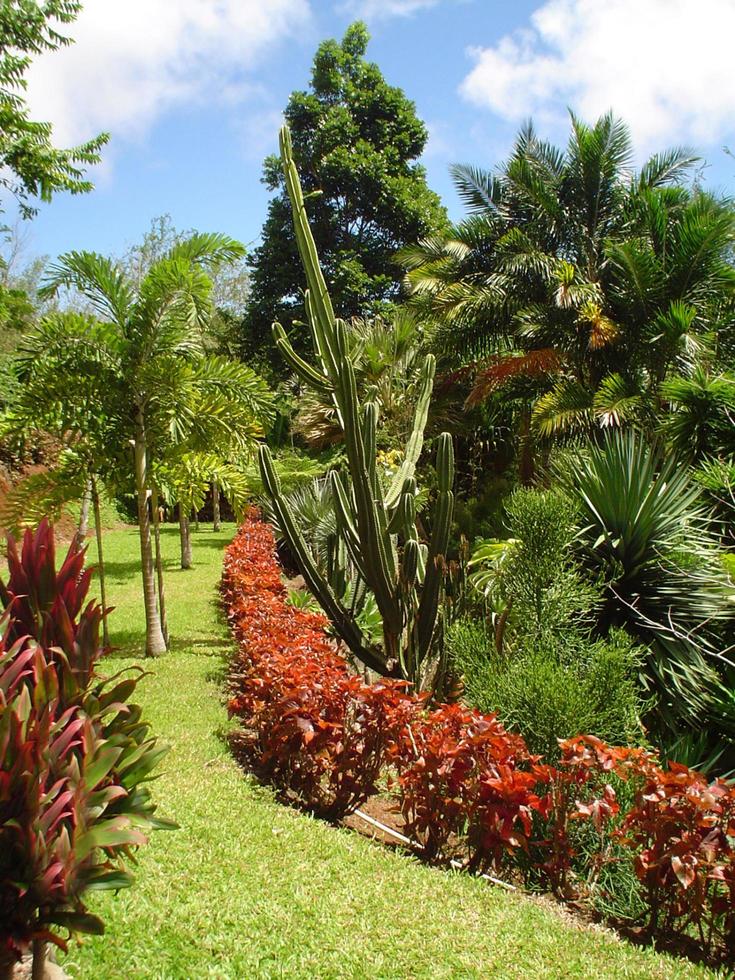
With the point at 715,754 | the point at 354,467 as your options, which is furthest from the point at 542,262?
the point at 715,754

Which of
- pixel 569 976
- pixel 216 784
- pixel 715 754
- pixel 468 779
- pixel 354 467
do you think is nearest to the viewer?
pixel 569 976

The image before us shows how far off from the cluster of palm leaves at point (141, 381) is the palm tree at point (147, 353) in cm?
1

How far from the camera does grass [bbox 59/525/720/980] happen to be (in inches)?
111

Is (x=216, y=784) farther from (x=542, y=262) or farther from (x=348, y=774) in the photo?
(x=542, y=262)

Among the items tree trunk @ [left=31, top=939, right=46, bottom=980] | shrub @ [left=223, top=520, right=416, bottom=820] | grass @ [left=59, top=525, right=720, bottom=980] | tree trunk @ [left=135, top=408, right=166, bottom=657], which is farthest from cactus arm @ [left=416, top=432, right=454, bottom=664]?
tree trunk @ [left=31, top=939, right=46, bottom=980]

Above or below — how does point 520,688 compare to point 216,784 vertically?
above

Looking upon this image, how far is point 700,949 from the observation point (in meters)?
3.54

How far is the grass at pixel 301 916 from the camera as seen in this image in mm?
2821

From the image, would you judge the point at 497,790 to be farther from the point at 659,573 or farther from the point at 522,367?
the point at 522,367

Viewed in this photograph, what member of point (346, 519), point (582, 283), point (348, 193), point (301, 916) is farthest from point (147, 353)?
point (348, 193)

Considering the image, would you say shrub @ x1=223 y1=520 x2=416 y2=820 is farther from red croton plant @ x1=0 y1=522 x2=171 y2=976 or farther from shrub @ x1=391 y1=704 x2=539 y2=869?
red croton plant @ x1=0 y1=522 x2=171 y2=976

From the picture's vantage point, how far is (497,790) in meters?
3.81

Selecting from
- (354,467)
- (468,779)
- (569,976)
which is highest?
(354,467)

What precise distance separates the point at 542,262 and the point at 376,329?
427cm
